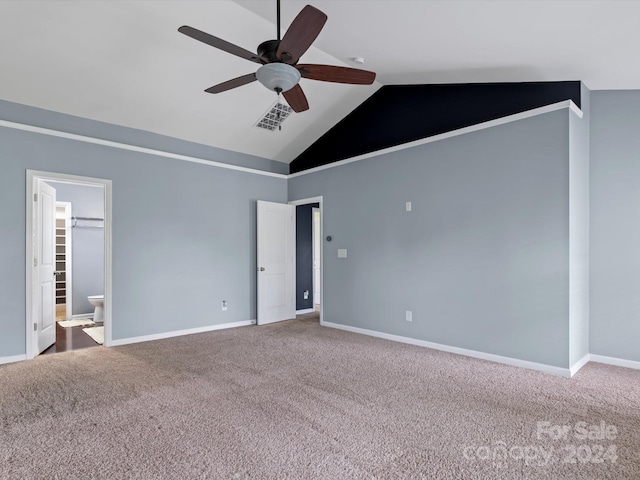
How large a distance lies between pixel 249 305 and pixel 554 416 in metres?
4.33

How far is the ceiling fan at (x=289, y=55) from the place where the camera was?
2.07 metres

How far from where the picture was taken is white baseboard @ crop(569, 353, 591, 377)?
338 centimetres

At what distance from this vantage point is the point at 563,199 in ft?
11.1

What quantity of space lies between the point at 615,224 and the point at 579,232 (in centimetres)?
48

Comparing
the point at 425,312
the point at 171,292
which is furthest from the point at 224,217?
the point at 425,312

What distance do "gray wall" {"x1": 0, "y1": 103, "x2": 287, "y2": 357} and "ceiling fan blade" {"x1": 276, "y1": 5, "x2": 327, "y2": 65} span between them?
10.6ft

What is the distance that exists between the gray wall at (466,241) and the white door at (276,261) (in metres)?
1.00

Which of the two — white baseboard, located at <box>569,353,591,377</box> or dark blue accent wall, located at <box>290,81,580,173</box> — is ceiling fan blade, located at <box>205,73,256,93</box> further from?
white baseboard, located at <box>569,353,591,377</box>

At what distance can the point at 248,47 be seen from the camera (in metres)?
3.92

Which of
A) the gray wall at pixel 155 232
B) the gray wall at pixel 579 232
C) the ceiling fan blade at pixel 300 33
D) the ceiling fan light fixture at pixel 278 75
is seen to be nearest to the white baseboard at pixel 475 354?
the gray wall at pixel 579 232

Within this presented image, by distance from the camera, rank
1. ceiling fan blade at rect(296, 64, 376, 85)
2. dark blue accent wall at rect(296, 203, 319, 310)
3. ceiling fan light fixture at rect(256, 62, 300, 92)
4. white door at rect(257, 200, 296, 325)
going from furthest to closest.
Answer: dark blue accent wall at rect(296, 203, 319, 310) < white door at rect(257, 200, 296, 325) < ceiling fan blade at rect(296, 64, 376, 85) < ceiling fan light fixture at rect(256, 62, 300, 92)

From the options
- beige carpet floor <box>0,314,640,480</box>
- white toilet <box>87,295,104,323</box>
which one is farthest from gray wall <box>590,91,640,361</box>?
white toilet <box>87,295,104,323</box>

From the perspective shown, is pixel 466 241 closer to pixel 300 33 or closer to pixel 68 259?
pixel 300 33

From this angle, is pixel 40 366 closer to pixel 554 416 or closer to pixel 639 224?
pixel 554 416
